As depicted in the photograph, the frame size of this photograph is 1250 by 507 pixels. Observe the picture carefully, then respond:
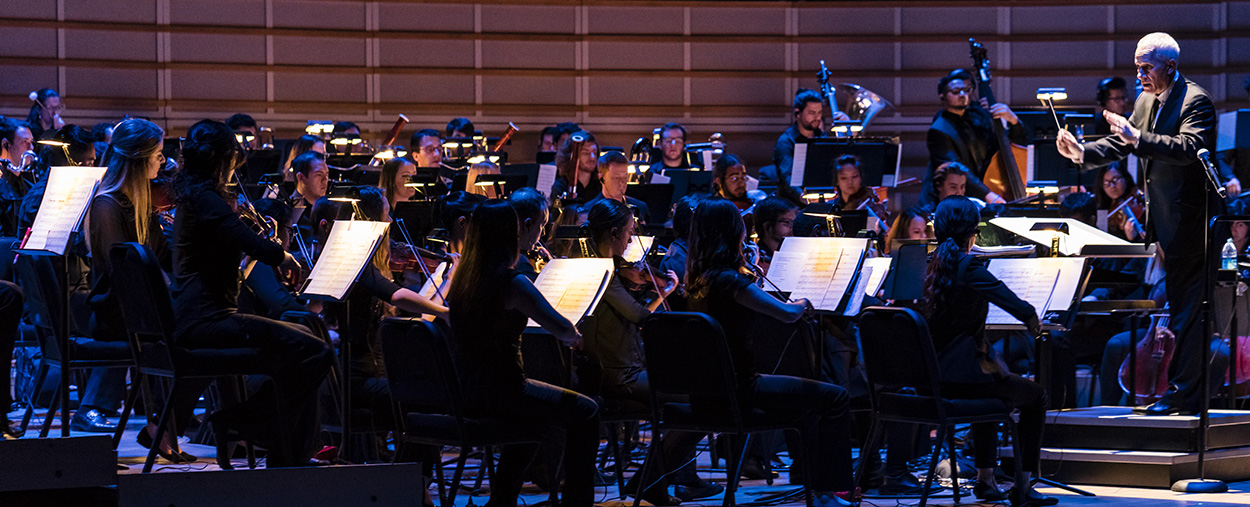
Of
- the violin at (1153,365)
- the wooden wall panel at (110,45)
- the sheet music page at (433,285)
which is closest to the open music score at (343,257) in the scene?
the sheet music page at (433,285)

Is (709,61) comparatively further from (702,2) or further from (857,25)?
(857,25)

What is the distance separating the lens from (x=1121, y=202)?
30.3ft

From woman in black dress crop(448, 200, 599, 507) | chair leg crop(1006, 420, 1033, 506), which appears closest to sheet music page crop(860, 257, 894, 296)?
chair leg crop(1006, 420, 1033, 506)

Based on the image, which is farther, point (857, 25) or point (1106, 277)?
point (857, 25)

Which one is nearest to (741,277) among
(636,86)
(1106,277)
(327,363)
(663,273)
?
(663,273)

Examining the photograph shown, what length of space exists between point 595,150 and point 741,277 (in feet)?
11.6

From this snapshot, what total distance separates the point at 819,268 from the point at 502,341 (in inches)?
58.9

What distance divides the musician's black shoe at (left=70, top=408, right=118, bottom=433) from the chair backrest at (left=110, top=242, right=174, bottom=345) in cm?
177

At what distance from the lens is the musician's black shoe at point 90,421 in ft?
21.6

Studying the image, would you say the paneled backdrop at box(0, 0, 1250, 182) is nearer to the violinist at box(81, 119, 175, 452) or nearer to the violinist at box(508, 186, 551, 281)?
the violinist at box(81, 119, 175, 452)

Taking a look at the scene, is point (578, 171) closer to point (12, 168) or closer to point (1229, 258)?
point (12, 168)

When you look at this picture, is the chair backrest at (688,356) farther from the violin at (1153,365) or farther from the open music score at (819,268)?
the violin at (1153,365)

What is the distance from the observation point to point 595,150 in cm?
859

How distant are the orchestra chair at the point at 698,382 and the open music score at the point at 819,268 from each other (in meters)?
0.59
